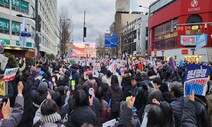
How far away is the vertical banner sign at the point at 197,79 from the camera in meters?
3.84

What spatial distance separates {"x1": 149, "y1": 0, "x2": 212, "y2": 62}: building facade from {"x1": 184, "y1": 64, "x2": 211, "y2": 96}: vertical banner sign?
38.3 m

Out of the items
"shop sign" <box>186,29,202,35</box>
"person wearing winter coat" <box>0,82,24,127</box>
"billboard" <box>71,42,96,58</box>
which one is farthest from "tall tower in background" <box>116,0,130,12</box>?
"person wearing winter coat" <box>0,82,24,127</box>

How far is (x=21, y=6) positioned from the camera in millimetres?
38438

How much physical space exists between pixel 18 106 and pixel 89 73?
460 centimetres

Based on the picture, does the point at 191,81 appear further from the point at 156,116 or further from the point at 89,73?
the point at 89,73

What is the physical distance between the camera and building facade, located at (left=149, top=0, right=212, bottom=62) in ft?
155

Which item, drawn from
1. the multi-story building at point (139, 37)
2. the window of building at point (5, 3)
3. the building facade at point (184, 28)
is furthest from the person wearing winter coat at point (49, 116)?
the multi-story building at point (139, 37)

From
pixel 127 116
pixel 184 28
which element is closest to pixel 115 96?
pixel 127 116

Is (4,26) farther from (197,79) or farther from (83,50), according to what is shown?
(197,79)

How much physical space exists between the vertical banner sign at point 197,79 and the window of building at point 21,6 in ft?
117

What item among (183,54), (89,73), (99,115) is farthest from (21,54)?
(99,115)

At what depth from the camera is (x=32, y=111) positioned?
4816 millimetres

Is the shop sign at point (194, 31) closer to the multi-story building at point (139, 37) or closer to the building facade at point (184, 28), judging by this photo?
the building facade at point (184, 28)

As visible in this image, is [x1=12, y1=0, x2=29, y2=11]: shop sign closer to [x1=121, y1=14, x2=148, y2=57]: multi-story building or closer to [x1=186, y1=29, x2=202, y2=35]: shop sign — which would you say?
[x1=186, y1=29, x2=202, y2=35]: shop sign
